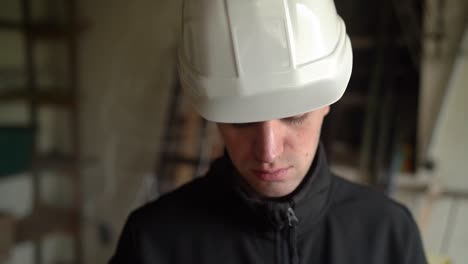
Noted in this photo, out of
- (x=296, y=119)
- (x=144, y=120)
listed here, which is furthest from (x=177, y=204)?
(x=144, y=120)

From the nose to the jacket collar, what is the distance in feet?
0.35

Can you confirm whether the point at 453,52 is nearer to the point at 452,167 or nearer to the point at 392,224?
the point at 452,167

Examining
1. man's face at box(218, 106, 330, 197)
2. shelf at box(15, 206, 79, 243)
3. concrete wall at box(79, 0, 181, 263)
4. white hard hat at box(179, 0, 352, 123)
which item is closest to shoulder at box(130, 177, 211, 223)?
man's face at box(218, 106, 330, 197)

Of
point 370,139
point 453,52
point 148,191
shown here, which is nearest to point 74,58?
point 148,191

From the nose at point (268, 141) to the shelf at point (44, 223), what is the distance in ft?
6.20

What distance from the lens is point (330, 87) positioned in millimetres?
577

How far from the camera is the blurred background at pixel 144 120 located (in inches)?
56.1

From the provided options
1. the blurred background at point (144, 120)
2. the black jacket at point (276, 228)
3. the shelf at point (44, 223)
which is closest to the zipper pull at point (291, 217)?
the black jacket at point (276, 228)

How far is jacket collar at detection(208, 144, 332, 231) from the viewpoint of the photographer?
0.67 meters

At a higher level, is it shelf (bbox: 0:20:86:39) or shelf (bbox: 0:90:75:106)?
shelf (bbox: 0:20:86:39)

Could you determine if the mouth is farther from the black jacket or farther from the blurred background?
the blurred background

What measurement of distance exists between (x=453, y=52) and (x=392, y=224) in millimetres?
885

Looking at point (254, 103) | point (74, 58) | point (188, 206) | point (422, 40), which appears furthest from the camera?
point (74, 58)

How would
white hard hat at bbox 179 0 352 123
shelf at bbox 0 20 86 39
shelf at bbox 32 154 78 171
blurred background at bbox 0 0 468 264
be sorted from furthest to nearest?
shelf at bbox 32 154 78 171 → shelf at bbox 0 20 86 39 → blurred background at bbox 0 0 468 264 → white hard hat at bbox 179 0 352 123
